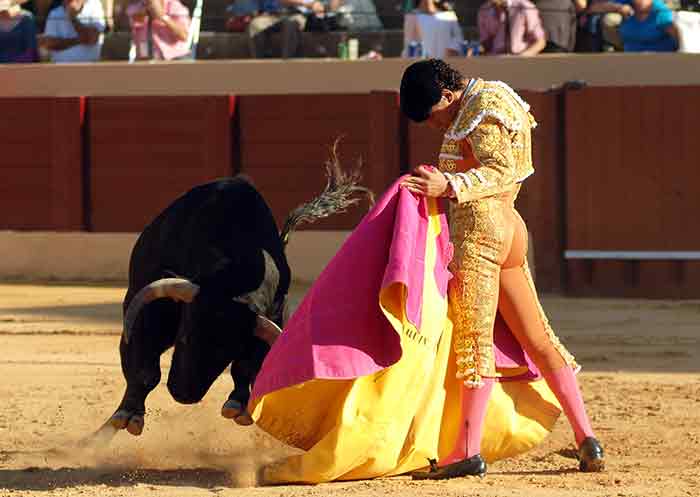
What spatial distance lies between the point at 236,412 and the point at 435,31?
5040 mm

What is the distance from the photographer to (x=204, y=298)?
12.9ft

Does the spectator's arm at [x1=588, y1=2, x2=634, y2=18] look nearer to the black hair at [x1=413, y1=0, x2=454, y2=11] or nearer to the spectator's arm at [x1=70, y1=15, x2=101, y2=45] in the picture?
the black hair at [x1=413, y1=0, x2=454, y2=11]

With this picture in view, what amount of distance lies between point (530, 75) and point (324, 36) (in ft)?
4.26

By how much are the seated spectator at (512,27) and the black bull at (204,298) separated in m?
4.13

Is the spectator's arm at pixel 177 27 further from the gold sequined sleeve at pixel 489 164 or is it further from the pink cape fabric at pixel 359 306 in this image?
the gold sequined sleeve at pixel 489 164

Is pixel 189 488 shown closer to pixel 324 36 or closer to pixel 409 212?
pixel 409 212

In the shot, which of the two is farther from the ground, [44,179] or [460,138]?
[460,138]

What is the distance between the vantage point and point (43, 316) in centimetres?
737

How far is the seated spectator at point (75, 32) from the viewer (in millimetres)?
9320

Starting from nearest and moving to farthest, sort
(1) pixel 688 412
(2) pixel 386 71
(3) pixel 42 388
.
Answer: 1. (1) pixel 688 412
2. (3) pixel 42 388
3. (2) pixel 386 71

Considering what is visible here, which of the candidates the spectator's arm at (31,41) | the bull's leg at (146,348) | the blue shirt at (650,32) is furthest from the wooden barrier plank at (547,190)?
the bull's leg at (146,348)

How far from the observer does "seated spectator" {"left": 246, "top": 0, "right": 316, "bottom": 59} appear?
8.91 metres

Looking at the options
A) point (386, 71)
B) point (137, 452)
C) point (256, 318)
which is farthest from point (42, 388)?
point (386, 71)

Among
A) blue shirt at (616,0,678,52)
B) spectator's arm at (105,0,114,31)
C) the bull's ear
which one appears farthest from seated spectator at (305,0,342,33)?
the bull's ear
